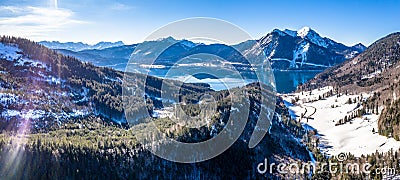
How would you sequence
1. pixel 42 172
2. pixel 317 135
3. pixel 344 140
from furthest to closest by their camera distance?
1. pixel 317 135
2. pixel 344 140
3. pixel 42 172

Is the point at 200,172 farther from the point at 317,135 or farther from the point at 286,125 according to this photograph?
the point at 317,135

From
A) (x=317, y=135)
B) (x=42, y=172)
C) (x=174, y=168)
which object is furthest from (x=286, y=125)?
(x=42, y=172)

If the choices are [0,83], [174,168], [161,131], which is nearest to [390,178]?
[174,168]

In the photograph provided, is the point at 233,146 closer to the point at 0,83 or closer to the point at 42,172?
the point at 42,172

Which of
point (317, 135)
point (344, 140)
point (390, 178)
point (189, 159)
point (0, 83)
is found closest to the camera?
point (390, 178)

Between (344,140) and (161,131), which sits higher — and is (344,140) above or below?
below

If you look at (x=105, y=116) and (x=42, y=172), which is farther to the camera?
(x=105, y=116)

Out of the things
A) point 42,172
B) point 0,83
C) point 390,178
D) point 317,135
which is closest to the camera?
point 42,172

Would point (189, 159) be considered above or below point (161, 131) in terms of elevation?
below

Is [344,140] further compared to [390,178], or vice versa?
[344,140]
